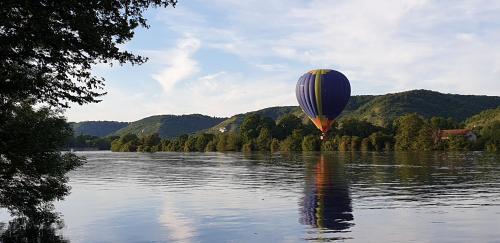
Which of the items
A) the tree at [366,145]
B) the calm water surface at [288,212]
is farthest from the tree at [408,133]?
the calm water surface at [288,212]

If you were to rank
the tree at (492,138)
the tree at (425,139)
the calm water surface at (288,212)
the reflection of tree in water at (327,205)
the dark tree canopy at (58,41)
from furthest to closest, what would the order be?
the tree at (425,139)
the tree at (492,138)
the reflection of tree in water at (327,205)
the calm water surface at (288,212)
the dark tree canopy at (58,41)

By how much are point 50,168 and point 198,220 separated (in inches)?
325

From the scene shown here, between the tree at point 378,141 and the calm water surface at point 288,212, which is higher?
the tree at point 378,141

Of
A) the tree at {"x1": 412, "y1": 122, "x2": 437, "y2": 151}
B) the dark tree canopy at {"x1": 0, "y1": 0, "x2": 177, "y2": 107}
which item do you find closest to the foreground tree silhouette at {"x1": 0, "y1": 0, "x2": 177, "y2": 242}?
the dark tree canopy at {"x1": 0, "y1": 0, "x2": 177, "y2": 107}

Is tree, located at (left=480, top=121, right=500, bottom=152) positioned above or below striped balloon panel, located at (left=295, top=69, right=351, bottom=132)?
below

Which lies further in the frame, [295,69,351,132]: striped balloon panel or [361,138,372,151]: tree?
[361,138,372,151]: tree

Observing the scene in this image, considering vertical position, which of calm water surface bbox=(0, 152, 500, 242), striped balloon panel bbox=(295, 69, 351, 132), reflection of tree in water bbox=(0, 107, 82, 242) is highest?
striped balloon panel bbox=(295, 69, 351, 132)

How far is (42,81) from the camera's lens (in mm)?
20469

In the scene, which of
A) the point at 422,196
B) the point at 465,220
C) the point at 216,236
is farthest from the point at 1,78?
the point at 422,196

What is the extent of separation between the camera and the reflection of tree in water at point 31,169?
85.6ft

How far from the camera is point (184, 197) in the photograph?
43.9m

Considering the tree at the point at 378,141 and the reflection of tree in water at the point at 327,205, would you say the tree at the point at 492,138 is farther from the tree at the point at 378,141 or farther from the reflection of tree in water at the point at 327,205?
the reflection of tree in water at the point at 327,205

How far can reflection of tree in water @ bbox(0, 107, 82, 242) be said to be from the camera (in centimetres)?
2609

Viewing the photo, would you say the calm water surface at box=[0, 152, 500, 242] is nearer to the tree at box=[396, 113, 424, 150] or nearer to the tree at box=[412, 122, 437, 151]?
the tree at box=[412, 122, 437, 151]
